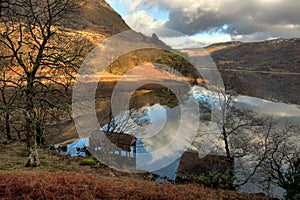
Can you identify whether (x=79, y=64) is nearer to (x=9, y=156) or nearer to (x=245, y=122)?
(x=9, y=156)

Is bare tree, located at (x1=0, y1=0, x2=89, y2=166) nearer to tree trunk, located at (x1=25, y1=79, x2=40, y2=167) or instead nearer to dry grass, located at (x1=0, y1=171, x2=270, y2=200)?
tree trunk, located at (x1=25, y1=79, x2=40, y2=167)

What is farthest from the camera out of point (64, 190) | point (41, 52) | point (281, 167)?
point (281, 167)

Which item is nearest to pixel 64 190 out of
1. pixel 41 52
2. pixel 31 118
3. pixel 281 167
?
pixel 31 118

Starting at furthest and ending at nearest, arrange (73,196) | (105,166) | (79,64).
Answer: (105,166) → (79,64) → (73,196)

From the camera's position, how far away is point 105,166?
56.2ft

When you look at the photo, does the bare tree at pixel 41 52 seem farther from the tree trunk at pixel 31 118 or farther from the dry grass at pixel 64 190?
the dry grass at pixel 64 190

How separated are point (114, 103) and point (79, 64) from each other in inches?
315

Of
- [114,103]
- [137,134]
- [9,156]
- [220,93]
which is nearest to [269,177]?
[220,93]

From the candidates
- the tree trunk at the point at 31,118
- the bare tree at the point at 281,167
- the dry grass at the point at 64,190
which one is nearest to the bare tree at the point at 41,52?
the tree trunk at the point at 31,118

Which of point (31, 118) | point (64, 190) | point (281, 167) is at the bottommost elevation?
point (281, 167)

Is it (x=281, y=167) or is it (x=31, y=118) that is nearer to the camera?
(x=31, y=118)

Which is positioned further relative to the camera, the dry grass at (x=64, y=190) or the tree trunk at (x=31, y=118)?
the tree trunk at (x=31, y=118)

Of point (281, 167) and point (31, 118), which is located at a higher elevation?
point (31, 118)

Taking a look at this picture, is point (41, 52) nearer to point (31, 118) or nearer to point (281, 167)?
point (31, 118)
